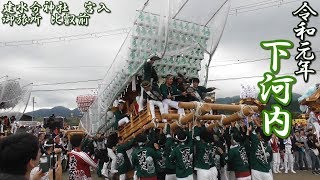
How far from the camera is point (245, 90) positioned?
76.7 feet

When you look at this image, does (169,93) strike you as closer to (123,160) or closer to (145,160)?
(123,160)

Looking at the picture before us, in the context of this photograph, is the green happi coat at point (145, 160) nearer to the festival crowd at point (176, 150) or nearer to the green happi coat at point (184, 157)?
the festival crowd at point (176, 150)

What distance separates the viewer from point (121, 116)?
41.8 ft

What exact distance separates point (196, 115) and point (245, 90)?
15967 millimetres

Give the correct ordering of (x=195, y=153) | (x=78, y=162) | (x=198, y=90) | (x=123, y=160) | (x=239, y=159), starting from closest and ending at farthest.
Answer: (x=78, y=162)
(x=195, y=153)
(x=239, y=159)
(x=123, y=160)
(x=198, y=90)

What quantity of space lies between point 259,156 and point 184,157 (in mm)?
1736

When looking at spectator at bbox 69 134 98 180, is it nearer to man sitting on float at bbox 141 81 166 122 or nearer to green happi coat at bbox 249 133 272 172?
man sitting on float at bbox 141 81 166 122

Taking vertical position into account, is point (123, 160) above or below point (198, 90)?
below

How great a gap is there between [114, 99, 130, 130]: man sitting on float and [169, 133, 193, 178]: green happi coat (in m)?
3.93

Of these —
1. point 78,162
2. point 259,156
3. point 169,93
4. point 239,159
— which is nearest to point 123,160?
point 169,93

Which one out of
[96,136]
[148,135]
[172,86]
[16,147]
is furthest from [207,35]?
[16,147]

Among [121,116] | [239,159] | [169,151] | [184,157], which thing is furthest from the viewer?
[121,116]

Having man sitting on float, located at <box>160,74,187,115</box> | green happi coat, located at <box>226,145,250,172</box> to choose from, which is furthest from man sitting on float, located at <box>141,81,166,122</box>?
green happi coat, located at <box>226,145,250,172</box>

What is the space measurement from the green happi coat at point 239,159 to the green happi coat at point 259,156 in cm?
15
